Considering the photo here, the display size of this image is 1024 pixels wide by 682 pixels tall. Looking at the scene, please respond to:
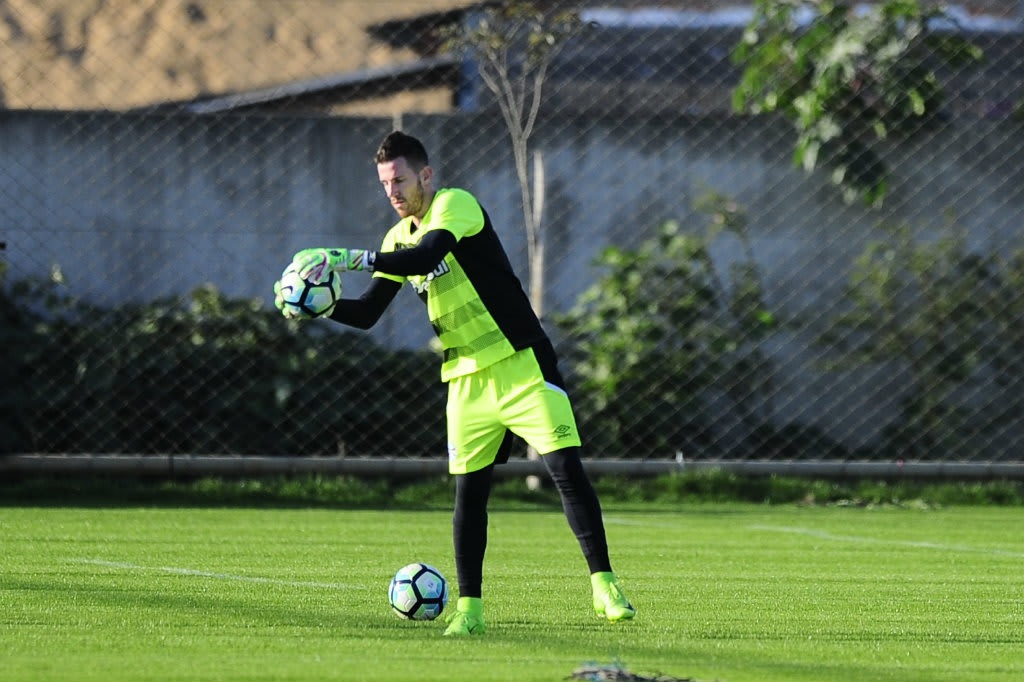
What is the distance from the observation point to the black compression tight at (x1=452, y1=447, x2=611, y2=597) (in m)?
4.96

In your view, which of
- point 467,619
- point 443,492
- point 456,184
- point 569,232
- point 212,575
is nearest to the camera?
point 467,619

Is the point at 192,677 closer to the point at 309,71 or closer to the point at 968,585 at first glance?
the point at 968,585

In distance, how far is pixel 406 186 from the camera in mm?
5094

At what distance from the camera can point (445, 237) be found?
193 inches

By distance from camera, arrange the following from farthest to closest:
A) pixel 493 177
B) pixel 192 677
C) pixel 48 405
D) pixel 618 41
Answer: pixel 618 41 → pixel 493 177 → pixel 48 405 → pixel 192 677

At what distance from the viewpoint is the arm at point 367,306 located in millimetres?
5207

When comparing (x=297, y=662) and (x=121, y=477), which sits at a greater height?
(x=121, y=477)

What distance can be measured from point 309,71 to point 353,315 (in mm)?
6726

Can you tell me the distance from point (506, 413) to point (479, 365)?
17 cm

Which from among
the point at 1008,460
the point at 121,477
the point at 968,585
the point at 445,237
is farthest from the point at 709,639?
the point at 1008,460

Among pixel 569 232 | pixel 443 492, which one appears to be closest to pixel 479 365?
pixel 443 492

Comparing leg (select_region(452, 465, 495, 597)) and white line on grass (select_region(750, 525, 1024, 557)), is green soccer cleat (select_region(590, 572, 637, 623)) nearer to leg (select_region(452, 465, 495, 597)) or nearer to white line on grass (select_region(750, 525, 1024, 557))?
leg (select_region(452, 465, 495, 597))

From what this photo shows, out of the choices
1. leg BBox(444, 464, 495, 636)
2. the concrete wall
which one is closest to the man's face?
leg BBox(444, 464, 495, 636)

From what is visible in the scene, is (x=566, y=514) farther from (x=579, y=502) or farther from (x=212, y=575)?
(x=212, y=575)
